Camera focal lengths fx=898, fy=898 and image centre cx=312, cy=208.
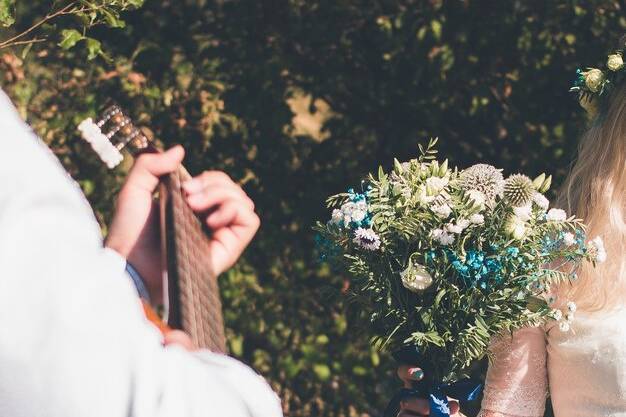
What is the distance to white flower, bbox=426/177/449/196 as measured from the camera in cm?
212

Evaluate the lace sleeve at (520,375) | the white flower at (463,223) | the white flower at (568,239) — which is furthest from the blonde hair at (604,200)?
the white flower at (463,223)

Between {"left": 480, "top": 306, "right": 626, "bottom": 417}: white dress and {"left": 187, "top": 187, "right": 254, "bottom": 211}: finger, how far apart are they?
1282 millimetres

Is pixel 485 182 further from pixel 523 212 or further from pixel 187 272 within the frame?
pixel 187 272

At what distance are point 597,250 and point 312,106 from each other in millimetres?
2265

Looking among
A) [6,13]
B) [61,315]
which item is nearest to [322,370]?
[6,13]

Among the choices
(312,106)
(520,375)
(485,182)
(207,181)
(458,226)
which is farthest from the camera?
(312,106)

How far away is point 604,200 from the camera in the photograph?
2.51 metres

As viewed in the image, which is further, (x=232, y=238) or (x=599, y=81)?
(x=599, y=81)

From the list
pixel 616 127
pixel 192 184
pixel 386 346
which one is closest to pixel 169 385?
pixel 192 184

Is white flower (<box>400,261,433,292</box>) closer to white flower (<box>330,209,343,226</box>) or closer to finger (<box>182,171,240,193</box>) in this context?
white flower (<box>330,209,343,226</box>)

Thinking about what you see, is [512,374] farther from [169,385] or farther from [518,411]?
[169,385]

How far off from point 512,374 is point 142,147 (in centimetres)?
139

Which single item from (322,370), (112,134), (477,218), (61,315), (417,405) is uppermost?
(61,315)

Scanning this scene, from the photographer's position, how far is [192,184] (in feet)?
4.66
